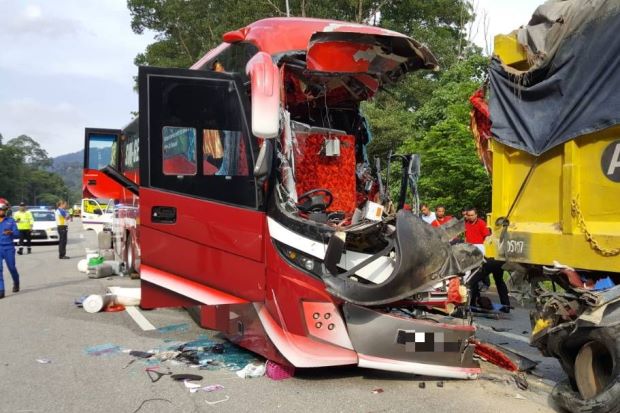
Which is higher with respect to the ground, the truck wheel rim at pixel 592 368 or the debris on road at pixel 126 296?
the truck wheel rim at pixel 592 368

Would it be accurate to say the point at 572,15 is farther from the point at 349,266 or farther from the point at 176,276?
the point at 176,276

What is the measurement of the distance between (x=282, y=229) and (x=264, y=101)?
118cm

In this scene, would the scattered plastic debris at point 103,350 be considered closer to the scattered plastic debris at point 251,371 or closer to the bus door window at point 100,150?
the scattered plastic debris at point 251,371

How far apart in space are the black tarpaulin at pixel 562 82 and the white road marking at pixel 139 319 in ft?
17.3

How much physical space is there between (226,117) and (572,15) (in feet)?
10.4

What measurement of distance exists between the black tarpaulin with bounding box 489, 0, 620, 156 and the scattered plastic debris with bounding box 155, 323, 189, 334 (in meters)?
4.84

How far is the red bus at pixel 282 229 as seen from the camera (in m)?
4.84

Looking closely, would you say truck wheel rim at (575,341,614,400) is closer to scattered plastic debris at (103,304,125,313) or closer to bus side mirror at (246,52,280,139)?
bus side mirror at (246,52,280,139)

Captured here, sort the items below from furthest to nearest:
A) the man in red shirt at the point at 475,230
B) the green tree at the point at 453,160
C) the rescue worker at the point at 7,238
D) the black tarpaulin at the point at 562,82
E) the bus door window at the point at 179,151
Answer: the green tree at the point at 453,160 → the rescue worker at the point at 7,238 → the man in red shirt at the point at 475,230 → the bus door window at the point at 179,151 → the black tarpaulin at the point at 562,82

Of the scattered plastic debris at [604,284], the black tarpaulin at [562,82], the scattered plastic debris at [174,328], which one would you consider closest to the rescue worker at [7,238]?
the scattered plastic debris at [174,328]

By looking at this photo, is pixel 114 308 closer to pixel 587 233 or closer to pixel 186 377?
pixel 186 377

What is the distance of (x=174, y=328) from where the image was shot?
302 inches

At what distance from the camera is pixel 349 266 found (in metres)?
5.07

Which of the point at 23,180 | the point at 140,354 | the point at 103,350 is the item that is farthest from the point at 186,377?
the point at 23,180
